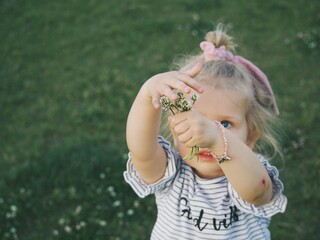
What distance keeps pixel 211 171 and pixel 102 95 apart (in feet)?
11.3

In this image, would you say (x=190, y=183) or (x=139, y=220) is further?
(x=139, y=220)

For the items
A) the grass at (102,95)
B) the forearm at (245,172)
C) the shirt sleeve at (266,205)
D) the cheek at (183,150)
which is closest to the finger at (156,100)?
the forearm at (245,172)

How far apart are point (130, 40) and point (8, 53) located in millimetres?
1750

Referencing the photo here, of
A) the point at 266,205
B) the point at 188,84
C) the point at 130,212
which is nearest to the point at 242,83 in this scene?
the point at 266,205

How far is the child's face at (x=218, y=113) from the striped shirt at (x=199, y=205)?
0.07m

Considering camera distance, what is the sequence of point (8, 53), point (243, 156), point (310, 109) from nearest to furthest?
1. point (243, 156)
2. point (310, 109)
3. point (8, 53)

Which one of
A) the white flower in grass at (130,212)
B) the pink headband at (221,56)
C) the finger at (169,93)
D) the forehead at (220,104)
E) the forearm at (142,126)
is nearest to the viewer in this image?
the finger at (169,93)

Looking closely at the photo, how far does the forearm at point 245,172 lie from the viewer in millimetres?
2174

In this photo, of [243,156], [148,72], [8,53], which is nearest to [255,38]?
[148,72]

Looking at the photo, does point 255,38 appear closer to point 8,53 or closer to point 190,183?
point 8,53

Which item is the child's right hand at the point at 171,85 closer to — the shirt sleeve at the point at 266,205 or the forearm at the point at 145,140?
the forearm at the point at 145,140

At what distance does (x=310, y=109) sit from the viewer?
525 centimetres

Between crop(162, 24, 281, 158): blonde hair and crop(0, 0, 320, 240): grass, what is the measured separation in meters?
1.44

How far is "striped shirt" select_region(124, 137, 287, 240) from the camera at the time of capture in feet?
8.51
